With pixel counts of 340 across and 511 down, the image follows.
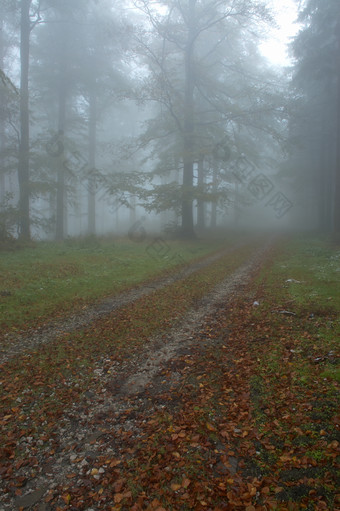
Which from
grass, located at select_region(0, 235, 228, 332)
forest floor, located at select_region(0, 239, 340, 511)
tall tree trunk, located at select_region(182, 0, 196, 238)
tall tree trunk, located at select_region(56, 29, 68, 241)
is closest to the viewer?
forest floor, located at select_region(0, 239, 340, 511)

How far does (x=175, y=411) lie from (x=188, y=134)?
18360mm

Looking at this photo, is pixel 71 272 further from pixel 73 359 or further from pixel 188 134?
pixel 188 134

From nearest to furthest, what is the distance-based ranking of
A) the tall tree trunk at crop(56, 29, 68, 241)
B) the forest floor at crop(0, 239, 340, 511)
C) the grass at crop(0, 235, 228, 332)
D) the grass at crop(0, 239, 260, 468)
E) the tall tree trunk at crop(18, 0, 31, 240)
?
the forest floor at crop(0, 239, 340, 511)
the grass at crop(0, 239, 260, 468)
the grass at crop(0, 235, 228, 332)
the tall tree trunk at crop(18, 0, 31, 240)
the tall tree trunk at crop(56, 29, 68, 241)

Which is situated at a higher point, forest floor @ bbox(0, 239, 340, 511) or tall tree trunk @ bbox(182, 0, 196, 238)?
tall tree trunk @ bbox(182, 0, 196, 238)

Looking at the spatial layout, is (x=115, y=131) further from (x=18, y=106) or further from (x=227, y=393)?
(x=227, y=393)

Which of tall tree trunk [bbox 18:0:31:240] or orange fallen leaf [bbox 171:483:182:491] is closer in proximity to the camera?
orange fallen leaf [bbox 171:483:182:491]

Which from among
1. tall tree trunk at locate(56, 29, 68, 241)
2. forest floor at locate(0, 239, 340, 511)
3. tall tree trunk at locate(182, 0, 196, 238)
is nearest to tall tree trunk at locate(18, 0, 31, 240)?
tall tree trunk at locate(56, 29, 68, 241)

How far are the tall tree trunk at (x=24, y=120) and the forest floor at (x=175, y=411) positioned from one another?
1237cm

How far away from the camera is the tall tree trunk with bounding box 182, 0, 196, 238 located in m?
18.6

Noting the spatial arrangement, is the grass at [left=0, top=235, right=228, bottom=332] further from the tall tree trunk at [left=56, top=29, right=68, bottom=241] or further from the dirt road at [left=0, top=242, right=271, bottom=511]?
the tall tree trunk at [left=56, top=29, right=68, bottom=241]

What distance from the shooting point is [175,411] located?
384 centimetres

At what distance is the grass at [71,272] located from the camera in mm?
7508

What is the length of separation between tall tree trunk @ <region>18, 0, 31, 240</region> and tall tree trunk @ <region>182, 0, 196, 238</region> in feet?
31.0

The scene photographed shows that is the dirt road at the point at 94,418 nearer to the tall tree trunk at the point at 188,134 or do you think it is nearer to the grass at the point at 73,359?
the grass at the point at 73,359
